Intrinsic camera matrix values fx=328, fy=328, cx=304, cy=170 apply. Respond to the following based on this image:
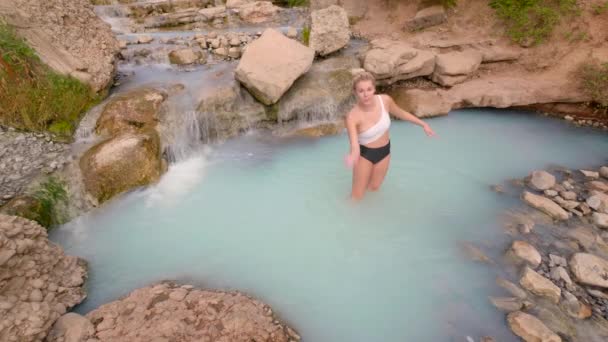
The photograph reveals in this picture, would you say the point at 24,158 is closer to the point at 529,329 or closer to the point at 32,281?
the point at 32,281

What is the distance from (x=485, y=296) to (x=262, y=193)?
10.2 feet

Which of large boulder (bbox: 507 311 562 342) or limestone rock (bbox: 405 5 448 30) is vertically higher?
limestone rock (bbox: 405 5 448 30)

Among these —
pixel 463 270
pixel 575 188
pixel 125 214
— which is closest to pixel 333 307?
pixel 463 270

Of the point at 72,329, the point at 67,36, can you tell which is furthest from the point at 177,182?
the point at 67,36

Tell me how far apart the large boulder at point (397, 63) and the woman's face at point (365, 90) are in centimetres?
384

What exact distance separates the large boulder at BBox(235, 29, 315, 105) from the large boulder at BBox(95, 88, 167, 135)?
1.63 metres

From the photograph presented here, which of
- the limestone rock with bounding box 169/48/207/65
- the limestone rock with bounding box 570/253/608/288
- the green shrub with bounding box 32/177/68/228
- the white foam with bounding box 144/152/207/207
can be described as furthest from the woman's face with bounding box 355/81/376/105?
the limestone rock with bounding box 169/48/207/65

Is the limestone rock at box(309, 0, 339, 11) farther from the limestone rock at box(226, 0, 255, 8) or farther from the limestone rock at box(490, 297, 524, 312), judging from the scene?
the limestone rock at box(490, 297, 524, 312)

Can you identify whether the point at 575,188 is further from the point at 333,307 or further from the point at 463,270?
the point at 333,307

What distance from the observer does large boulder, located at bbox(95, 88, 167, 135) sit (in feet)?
17.3

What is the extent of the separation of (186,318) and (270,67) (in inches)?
179

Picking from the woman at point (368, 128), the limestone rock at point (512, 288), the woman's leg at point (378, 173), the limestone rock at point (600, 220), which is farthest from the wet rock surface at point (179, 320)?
the limestone rock at point (600, 220)

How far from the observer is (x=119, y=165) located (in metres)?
4.63

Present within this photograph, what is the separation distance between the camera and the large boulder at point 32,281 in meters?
2.54
